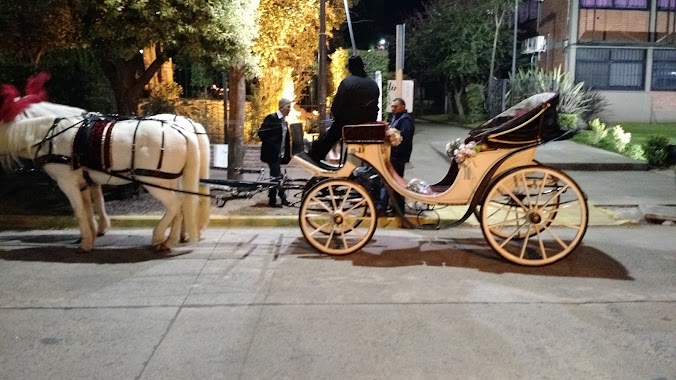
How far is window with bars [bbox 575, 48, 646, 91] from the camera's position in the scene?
2639 cm

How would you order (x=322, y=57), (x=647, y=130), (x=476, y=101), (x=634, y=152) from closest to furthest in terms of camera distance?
(x=322, y=57) < (x=634, y=152) < (x=647, y=130) < (x=476, y=101)

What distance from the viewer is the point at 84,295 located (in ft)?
19.9

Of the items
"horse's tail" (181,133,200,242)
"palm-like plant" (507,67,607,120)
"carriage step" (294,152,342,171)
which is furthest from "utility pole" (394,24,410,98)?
"palm-like plant" (507,67,607,120)

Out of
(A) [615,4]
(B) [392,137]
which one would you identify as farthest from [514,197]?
(A) [615,4]

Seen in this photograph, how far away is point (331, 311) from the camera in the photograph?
5652mm

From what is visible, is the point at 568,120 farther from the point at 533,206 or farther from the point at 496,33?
the point at 533,206

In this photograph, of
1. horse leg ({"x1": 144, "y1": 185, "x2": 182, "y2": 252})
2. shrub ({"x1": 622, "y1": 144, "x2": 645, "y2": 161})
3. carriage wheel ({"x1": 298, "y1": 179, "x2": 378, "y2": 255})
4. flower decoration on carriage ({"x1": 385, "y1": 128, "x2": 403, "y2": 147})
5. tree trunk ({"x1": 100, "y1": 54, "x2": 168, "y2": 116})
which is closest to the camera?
carriage wheel ({"x1": 298, "y1": 179, "x2": 378, "y2": 255})

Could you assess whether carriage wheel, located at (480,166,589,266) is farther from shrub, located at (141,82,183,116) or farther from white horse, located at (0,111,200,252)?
shrub, located at (141,82,183,116)

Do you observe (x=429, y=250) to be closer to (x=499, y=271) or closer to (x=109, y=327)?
(x=499, y=271)

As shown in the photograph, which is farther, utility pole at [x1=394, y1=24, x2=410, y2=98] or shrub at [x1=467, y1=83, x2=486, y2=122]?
shrub at [x1=467, y1=83, x2=486, y2=122]

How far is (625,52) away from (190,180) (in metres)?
23.8

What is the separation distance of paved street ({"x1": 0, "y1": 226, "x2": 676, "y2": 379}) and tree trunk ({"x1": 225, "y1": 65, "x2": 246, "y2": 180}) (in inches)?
114

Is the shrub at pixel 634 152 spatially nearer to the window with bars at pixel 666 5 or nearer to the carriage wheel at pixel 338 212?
the carriage wheel at pixel 338 212

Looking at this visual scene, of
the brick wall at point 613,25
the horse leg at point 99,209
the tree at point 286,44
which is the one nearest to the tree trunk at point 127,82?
the tree at point 286,44
